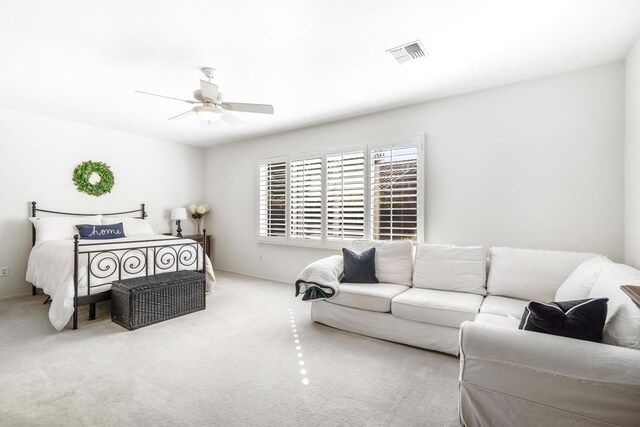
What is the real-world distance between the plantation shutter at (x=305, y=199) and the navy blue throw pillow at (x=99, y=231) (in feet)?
8.85

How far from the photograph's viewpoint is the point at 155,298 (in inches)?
131

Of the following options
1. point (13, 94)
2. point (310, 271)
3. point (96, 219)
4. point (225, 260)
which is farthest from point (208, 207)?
point (310, 271)

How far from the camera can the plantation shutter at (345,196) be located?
14.3ft

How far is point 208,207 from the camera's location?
6.54 metres

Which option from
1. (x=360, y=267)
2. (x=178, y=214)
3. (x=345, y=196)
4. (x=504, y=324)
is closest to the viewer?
(x=504, y=324)

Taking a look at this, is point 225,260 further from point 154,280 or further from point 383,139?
point 383,139

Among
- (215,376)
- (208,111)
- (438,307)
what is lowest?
(215,376)

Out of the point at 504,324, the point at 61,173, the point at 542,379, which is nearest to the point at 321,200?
the point at 504,324

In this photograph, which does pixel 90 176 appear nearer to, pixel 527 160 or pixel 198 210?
pixel 198 210

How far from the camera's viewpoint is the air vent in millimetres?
2607

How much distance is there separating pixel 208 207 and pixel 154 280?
127 inches

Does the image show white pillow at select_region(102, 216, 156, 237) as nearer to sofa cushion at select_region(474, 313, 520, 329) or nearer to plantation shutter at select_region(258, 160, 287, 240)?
plantation shutter at select_region(258, 160, 287, 240)

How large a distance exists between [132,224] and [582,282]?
591 cm

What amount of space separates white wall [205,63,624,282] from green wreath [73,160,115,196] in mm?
4155
